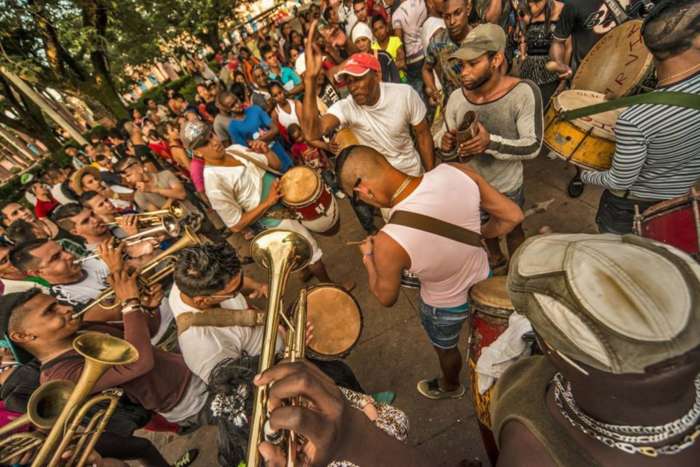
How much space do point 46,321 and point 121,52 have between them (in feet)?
57.2

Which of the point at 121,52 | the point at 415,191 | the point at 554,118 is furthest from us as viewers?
the point at 121,52

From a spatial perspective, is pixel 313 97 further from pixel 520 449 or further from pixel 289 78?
pixel 289 78

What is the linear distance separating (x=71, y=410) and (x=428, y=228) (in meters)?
2.14

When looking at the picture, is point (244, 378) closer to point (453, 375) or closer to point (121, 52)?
point (453, 375)

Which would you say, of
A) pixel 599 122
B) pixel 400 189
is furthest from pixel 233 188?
pixel 599 122

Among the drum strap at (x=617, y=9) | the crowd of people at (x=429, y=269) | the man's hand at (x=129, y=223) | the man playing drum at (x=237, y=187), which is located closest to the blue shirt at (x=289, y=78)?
the crowd of people at (x=429, y=269)

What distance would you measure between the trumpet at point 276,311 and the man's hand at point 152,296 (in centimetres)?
93

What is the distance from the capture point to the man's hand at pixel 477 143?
2.39 metres

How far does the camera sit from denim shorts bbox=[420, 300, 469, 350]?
2.25 meters

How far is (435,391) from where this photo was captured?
2883 mm

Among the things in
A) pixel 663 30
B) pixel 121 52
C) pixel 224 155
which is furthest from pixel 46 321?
pixel 121 52

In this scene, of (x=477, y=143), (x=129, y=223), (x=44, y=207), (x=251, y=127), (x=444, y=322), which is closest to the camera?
(x=444, y=322)

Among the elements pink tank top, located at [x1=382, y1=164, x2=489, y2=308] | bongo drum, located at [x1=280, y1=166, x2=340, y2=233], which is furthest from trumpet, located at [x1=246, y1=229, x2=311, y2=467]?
pink tank top, located at [x1=382, y1=164, x2=489, y2=308]

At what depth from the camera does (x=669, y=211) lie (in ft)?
5.66
